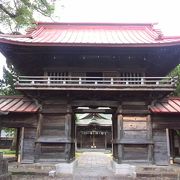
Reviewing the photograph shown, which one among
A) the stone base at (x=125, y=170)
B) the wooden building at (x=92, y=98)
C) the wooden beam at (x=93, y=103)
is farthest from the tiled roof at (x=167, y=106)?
the stone base at (x=125, y=170)

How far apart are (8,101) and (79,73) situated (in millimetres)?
4895

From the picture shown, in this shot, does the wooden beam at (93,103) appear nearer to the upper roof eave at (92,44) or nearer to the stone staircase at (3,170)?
the upper roof eave at (92,44)

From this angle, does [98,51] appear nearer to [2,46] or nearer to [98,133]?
[2,46]

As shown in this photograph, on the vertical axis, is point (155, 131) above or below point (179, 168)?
above

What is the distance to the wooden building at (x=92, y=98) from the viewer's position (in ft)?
50.1

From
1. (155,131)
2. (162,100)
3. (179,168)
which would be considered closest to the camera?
(179,168)

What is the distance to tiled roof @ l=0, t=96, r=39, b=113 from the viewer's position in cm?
1559

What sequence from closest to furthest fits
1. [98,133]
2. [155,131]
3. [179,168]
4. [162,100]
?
[179,168] < [155,131] < [162,100] < [98,133]

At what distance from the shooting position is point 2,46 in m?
15.7

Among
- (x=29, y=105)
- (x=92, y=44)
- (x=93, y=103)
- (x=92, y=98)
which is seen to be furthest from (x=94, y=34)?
(x=29, y=105)

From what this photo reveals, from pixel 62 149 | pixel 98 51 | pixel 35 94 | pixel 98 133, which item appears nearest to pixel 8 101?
pixel 35 94

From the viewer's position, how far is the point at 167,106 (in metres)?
16.1

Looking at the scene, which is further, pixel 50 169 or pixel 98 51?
pixel 98 51

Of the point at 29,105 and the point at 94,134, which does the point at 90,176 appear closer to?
the point at 29,105
